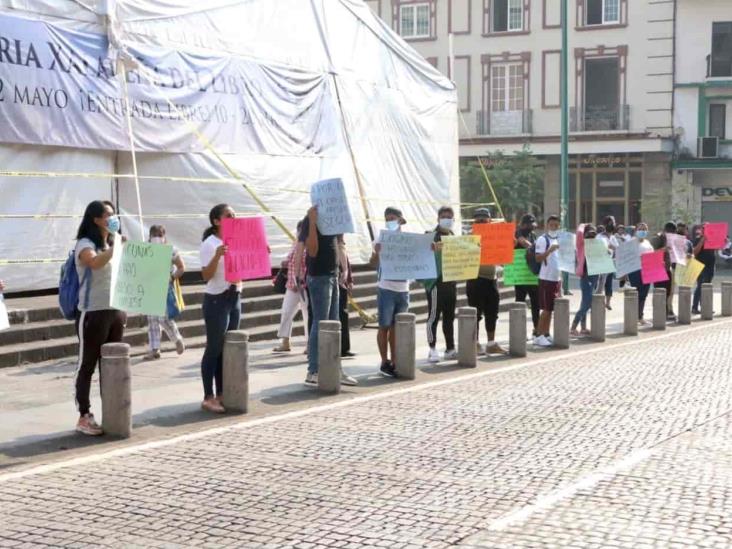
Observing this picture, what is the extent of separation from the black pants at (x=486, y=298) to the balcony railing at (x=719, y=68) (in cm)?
2937

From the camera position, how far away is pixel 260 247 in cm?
1002

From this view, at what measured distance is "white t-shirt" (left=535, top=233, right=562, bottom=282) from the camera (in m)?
14.9

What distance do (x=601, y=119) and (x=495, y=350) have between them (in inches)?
1137

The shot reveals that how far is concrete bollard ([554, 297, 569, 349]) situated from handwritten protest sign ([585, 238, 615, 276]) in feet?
5.85

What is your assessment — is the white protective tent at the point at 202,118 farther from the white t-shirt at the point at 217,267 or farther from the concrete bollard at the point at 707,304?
the concrete bollard at the point at 707,304

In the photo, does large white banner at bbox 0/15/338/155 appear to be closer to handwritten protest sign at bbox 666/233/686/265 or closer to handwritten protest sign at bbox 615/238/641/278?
handwritten protest sign at bbox 615/238/641/278

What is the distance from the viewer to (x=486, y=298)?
13945 millimetres

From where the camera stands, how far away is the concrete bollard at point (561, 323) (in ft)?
48.2

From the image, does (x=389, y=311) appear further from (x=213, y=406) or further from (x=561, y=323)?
(x=561, y=323)

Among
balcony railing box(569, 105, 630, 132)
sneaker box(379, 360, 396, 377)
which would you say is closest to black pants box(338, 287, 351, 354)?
sneaker box(379, 360, 396, 377)

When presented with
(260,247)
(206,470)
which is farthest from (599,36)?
(206,470)

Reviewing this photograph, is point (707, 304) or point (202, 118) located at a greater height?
point (202, 118)

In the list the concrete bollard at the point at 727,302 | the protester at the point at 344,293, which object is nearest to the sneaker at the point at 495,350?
the protester at the point at 344,293

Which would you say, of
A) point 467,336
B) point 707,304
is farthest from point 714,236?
point 467,336
